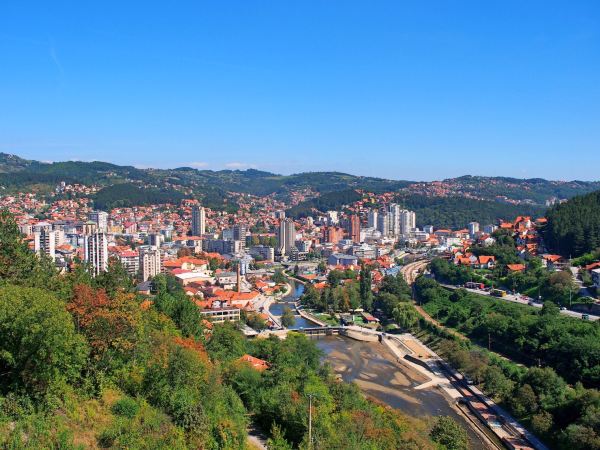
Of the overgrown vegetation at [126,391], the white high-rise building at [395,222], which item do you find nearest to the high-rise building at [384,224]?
the white high-rise building at [395,222]

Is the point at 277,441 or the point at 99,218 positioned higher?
the point at 277,441

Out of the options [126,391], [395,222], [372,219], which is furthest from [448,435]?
[372,219]

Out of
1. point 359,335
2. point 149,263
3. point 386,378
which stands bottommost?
point 359,335

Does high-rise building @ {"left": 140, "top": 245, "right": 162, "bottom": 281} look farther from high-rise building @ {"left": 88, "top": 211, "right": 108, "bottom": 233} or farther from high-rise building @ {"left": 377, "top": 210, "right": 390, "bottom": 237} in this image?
high-rise building @ {"left": 377, "top": 210, "right": 390, "bottom": 237}

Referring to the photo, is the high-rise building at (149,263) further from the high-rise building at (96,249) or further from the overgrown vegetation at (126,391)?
the overgrown vegetation at (126,391)

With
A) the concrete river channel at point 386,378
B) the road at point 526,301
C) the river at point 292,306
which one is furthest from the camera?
the river at point 292,306

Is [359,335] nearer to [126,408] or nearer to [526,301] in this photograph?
[526,301]
